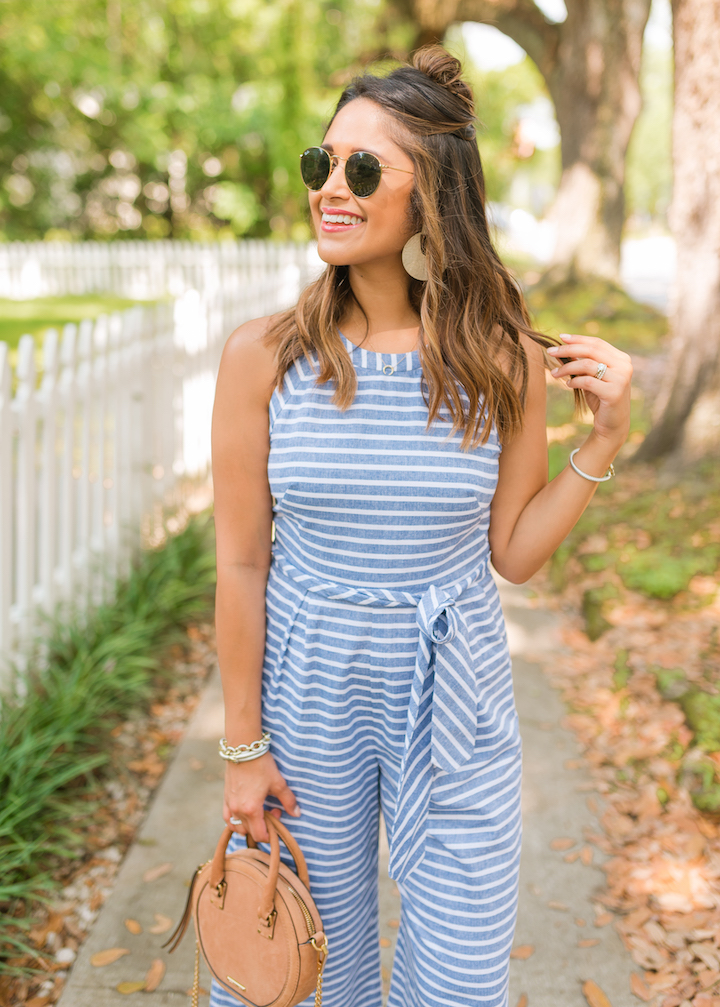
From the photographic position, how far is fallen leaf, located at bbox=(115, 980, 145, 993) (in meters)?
2.34

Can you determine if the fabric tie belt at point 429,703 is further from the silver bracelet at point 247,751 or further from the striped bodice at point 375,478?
the silver bracelet at point 247,751

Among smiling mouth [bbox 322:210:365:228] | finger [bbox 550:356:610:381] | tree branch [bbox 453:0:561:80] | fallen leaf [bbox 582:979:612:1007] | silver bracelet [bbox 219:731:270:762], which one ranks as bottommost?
fallen leaf [bbox 582:979:612:1007]

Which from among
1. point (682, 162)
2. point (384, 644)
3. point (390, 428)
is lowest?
point (384, 644)

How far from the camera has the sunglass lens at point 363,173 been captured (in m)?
1.55

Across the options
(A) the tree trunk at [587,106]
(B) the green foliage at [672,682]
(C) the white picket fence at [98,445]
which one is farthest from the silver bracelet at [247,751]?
(A) the tree trunk at [587,106]

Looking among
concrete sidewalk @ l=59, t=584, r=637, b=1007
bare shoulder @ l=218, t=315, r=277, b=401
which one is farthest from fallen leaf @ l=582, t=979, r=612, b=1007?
bare shoulder @ l=218, t=315, r=277, b=401

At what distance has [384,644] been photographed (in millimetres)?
1585

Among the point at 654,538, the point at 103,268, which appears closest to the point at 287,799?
the point at 654,538

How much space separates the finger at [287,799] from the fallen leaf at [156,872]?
4.37 feet

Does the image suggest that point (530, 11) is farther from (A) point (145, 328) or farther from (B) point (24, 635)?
(B) point (24, 635)

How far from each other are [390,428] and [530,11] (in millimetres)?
12600

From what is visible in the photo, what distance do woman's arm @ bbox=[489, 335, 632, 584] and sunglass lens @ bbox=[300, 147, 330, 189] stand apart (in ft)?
1.67

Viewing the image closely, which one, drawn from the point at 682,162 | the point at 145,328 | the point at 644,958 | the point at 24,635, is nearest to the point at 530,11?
the point at 682,162

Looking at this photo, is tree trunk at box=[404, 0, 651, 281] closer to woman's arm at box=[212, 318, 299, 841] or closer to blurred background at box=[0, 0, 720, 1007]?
blurred background at box=[0, 0, 720, 1007]
